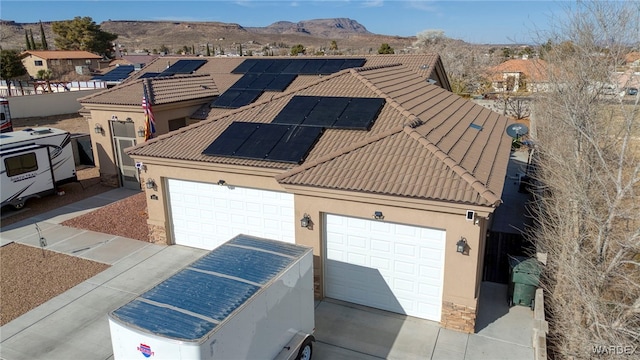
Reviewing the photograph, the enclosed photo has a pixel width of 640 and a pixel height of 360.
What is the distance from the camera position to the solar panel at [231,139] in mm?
12969

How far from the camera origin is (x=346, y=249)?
11188 mm

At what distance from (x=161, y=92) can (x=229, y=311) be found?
1517 cm

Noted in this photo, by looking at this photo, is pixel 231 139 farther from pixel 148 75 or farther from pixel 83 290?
pixel 148 75

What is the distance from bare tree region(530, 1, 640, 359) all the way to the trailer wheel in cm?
504

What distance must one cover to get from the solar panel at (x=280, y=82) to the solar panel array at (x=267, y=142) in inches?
218

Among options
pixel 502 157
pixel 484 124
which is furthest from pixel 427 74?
pixel 502 157

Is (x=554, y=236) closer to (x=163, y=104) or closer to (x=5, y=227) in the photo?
(x=163, y=104)

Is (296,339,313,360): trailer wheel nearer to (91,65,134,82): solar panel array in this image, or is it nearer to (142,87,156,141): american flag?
(142,87,156,141): american flag

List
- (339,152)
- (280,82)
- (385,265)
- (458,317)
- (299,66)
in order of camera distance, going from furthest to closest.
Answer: (299,66), (280,82), (339,152), (385,265), (458,317)

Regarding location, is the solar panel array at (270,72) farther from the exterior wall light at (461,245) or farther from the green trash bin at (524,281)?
the green trash bin at (524,281)

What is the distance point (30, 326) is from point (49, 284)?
214 centimetres

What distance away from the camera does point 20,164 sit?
59.9ft

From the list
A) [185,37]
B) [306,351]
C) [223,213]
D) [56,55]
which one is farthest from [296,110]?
[185,37]

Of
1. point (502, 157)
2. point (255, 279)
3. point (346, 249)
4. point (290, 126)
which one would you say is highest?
point (290, 126)
